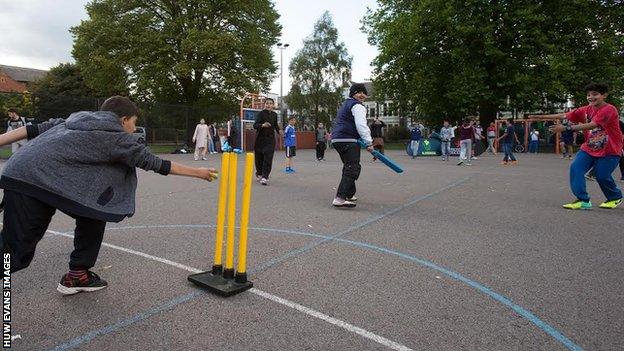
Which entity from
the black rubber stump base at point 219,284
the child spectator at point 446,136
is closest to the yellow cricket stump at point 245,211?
the black rubber stump base at point 219,284

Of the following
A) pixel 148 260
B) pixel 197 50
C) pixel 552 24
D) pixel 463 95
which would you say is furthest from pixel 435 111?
pixel 148 260

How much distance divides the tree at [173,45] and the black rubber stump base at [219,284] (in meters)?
27.9

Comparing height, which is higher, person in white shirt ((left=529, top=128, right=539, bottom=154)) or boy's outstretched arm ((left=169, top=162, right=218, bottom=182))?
person in white shirt ((left=529, top=128, right=539, bottom=154))

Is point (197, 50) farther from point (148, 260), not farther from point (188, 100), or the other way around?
point (148, 260)

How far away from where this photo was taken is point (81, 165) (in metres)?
3.00

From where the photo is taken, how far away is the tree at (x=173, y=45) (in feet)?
101

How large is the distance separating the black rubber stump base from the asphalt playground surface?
63mm

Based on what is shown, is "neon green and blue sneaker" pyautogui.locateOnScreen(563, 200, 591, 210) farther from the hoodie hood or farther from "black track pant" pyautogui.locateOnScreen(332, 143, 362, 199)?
the hoodie hood

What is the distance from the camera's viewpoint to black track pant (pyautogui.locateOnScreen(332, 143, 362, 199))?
7148mm

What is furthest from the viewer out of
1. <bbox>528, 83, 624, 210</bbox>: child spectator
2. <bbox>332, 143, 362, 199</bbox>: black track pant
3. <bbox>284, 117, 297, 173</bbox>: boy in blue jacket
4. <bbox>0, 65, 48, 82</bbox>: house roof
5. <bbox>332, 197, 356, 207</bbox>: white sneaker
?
<bbox>0, 65, 48, 82</bbox>: house roof

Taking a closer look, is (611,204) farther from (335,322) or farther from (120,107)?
(120,107)

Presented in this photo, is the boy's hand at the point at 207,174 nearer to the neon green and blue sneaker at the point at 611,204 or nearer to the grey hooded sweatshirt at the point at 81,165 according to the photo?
the grey hooded sweatshirt at the point at 81,165

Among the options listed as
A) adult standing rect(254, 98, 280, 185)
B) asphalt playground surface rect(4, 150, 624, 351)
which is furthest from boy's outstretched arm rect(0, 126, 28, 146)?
adult standing rect(254, 98, 280, 185)

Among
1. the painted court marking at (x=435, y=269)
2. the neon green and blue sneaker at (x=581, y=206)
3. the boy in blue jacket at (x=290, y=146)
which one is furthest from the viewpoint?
the boy in blue jacket at (x=290, y=146)
